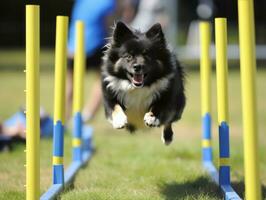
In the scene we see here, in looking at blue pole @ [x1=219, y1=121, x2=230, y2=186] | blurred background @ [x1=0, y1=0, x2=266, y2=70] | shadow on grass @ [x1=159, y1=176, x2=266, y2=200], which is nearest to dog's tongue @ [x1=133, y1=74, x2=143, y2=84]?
blue pole @ [x1=219, y1=121, x2=230, y2=186]

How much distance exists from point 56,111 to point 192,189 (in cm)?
138

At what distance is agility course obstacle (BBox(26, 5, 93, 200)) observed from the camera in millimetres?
4043

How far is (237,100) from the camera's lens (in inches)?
496

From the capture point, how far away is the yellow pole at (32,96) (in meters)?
4.04

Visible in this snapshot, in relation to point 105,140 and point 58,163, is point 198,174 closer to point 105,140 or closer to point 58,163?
point 58,163

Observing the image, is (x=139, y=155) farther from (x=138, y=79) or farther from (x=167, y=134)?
(x=138, y=79)

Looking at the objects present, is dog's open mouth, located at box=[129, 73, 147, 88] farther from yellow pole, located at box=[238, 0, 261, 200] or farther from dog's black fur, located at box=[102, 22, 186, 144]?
yellow pole, located at box=[238, 0, 261, 200]

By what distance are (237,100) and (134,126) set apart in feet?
23.7

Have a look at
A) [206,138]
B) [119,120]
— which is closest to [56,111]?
[119,120]

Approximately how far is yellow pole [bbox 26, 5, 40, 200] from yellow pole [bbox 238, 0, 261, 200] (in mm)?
1397

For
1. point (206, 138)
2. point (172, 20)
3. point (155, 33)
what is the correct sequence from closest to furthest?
point (155, 33), point (206, 138), point (172, 20)

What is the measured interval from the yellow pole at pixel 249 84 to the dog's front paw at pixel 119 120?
160 cm

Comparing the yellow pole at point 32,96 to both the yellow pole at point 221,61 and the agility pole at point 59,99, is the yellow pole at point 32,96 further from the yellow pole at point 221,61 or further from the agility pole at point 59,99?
the yellow pole at point 221,61

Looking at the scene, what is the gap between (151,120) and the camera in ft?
16.9
